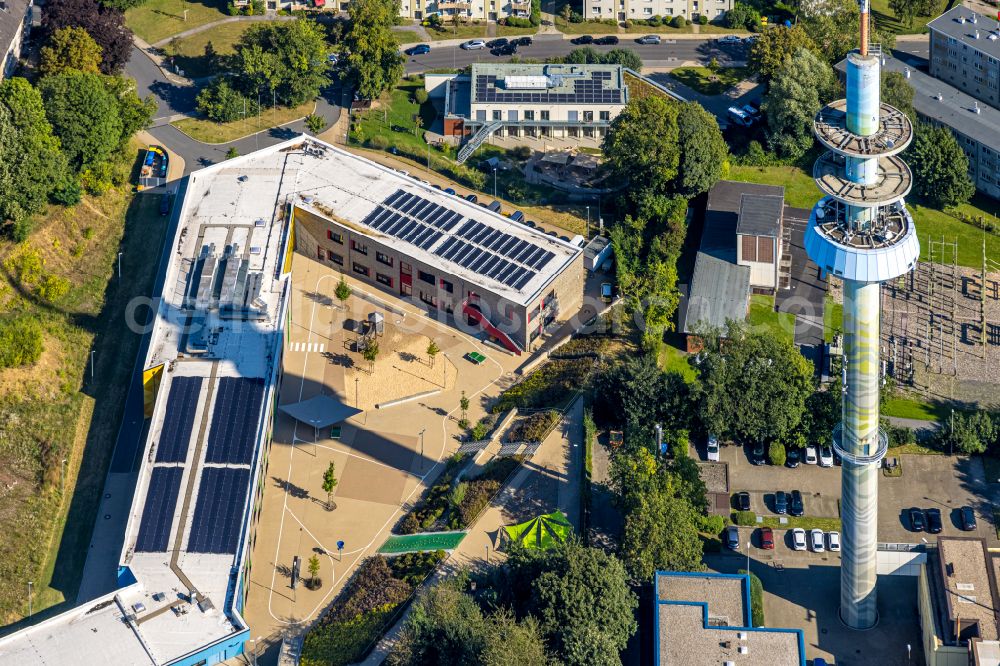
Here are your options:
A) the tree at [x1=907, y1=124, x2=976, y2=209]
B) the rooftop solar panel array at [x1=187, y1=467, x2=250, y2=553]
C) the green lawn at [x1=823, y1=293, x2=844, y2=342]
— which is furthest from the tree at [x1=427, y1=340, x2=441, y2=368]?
the tree at [x1=907, y1=124, x2=976, y2=209]

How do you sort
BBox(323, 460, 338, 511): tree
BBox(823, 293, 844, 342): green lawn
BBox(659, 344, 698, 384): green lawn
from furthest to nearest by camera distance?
BBox(823, 293, 844, 342): green lawn
BBox(659, 344, 698, 384): green lawn
BBox(323, 460, 338, 511): tree

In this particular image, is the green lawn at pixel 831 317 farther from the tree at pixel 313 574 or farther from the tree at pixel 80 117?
the tree at pixel 80 117

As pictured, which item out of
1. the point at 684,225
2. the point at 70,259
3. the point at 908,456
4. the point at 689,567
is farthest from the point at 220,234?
the point at 908,456

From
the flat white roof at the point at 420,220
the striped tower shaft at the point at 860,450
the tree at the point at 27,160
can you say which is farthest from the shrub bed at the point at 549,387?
the tree at the point at 27,160

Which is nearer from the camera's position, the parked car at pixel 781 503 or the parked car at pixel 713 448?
the parked car at pixel 781 503

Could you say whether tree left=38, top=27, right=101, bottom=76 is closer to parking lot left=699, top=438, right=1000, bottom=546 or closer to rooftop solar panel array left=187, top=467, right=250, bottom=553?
rooftop solar panel array left=187, top=467, right=250, bottom=553
